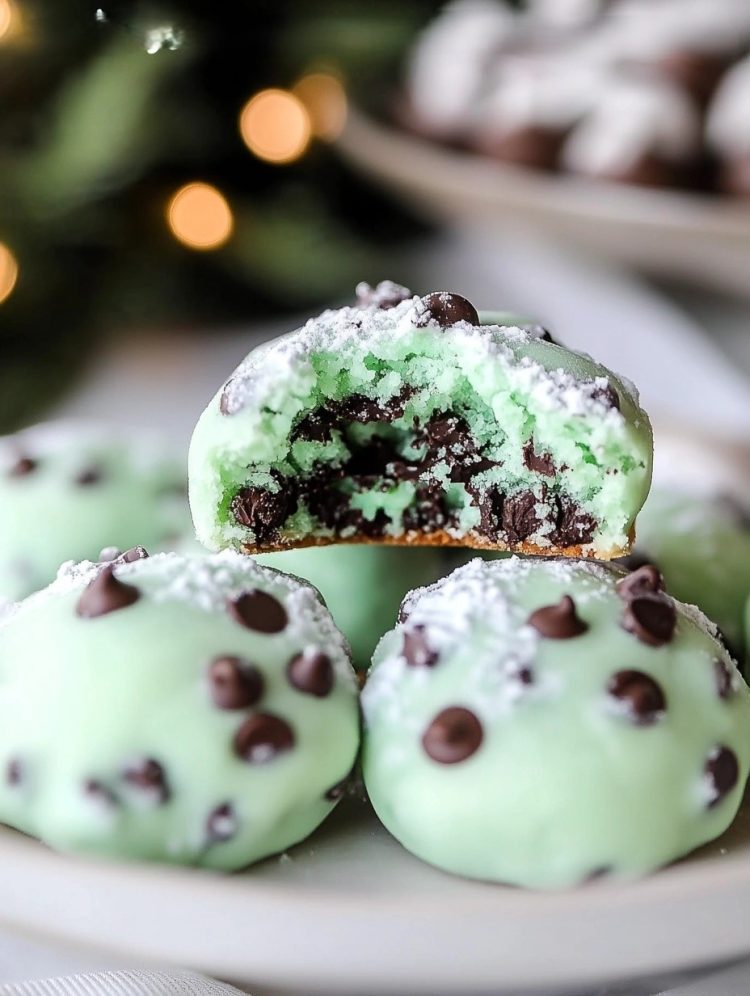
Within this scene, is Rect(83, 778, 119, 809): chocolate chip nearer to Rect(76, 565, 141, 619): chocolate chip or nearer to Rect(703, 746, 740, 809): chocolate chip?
Rect(76, 565, 141, 619): chocolate chip

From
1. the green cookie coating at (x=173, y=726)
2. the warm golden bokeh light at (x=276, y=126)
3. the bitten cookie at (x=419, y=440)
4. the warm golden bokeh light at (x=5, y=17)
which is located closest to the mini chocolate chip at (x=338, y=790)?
the green cookie coating at (x=173, y=726)

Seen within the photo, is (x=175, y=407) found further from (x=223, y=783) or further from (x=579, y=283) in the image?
(x=223, y=783)

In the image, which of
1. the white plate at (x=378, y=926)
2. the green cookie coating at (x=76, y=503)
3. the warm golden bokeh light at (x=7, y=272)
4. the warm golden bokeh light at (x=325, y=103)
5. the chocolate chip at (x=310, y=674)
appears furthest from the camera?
the warm golden bokeh light at (x=325, y=103)

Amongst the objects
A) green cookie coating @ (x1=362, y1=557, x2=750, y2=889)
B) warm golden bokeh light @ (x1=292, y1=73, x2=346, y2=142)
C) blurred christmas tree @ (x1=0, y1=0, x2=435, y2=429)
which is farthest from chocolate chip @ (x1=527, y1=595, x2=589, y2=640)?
warm golden bokeh light @ (x1=292, y1=73, x2=346, y2=142)

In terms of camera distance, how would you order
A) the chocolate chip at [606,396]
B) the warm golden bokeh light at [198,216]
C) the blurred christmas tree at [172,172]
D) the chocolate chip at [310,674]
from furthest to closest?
1. the warm golden bokeh light at [198,216]
2. the blurred christmas tree at [172,172]
3. the chocolate chip at [606,396]
4. the chocolate chip at [310,674]

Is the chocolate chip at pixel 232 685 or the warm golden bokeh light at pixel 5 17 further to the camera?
the warm golden bokeh light at pixel 5 17

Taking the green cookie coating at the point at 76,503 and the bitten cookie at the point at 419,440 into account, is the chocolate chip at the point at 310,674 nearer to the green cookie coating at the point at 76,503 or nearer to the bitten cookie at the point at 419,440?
the bitten cookie at the point at 419,440
